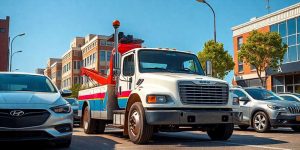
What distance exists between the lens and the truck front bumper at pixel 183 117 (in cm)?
784

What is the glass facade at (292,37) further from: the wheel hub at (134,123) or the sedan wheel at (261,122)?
the wheel hub at (134,123)

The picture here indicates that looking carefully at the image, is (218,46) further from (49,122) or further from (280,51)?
(49,122)

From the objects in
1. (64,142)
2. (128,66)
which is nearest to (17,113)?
(64,142)

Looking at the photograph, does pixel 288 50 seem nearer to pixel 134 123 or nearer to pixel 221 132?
pixel 221 132

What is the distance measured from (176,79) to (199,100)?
0.68m

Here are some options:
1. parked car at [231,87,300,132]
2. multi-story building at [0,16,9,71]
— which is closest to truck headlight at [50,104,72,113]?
parked car at [231,87,300,132]

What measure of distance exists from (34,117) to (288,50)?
115 feet

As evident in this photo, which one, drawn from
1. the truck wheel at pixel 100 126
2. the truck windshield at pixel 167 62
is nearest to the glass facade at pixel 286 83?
the truck wheel at pixel 100 126

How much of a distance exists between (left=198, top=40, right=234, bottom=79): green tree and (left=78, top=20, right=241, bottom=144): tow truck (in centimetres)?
2406

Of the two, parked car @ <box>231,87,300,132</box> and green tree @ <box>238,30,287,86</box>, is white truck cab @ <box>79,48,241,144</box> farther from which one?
green tree @ <box>238,30,287,86</box>

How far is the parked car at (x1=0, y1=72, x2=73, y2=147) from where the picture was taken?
21.3ft

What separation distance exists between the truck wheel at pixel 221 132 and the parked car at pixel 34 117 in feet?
12.1

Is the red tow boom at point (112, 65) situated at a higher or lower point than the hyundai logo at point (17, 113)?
higher

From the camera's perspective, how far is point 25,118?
21.6 feet
